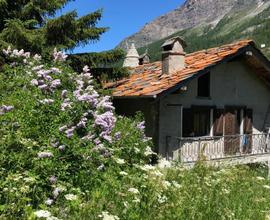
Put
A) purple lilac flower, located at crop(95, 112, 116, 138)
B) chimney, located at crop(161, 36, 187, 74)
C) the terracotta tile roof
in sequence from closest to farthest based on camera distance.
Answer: purple lilac flower, located at crop(95, 112, 116, 138)
the terracotta tile roof
chimney, located at crop(161, 36, 187, 74)

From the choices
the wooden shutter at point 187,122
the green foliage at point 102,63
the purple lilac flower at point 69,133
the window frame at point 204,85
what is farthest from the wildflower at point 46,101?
the window frame at point 204,85

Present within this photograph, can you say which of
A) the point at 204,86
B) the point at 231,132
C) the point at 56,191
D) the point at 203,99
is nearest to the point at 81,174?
the point at 56,191

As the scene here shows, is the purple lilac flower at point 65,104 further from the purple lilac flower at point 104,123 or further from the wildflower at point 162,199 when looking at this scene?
the wildflower at point 162,199

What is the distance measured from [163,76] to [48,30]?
5.55 metres

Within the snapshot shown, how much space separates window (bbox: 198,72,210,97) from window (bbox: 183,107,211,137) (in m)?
0.69

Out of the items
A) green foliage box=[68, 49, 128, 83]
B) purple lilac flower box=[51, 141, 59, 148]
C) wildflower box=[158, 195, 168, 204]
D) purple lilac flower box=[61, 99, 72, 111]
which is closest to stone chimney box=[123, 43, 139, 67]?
green foliage box=[68, 49, 128, 83]

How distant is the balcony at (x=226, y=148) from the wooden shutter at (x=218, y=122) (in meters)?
0.26

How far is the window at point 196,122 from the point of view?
18281 millimetres

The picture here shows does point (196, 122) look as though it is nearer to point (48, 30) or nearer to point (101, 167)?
point (48, 30)

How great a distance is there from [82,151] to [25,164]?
3.08ft

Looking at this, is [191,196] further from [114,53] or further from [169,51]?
[169,51]

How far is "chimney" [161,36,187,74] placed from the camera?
18344mm

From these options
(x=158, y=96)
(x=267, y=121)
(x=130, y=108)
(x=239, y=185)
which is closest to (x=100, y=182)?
(x=239, y=185)

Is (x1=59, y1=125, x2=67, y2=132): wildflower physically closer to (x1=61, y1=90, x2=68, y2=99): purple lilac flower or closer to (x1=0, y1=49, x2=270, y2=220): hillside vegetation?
(x1=0, y1=49, x2=270, y2=220): hillside vegetation
